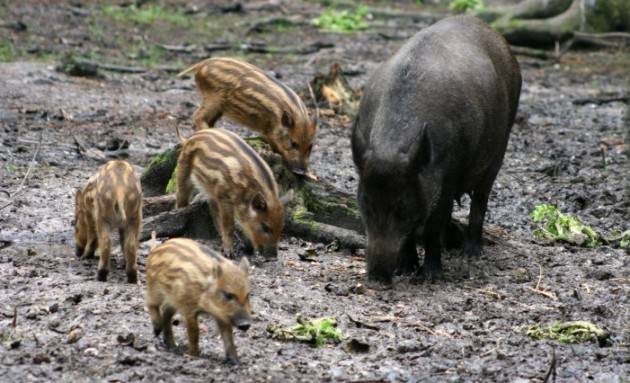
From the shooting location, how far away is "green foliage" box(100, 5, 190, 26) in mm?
18922

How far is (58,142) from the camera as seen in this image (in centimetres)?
1100

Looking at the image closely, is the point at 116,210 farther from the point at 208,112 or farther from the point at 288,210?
the point at 208,112

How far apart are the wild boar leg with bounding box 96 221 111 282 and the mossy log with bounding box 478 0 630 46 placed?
11.8 m

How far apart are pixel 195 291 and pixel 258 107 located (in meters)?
3.34

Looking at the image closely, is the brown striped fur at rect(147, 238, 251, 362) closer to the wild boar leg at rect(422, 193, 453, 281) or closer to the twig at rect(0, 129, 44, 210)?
the wild boar leg at rect(422, 193, 453, 281)

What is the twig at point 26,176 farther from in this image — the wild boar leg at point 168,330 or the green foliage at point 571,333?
the green foliage at point 571,333

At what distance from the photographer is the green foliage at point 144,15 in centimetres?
1892

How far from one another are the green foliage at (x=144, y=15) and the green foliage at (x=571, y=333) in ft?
43.5

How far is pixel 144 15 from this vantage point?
1931cm

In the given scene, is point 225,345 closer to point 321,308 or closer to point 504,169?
point 321,308

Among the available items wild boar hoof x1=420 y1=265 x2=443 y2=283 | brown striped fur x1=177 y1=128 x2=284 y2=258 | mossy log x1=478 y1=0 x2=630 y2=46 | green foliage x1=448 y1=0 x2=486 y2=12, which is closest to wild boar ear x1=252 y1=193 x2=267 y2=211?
brown striped fur x1=177 y1=128 x2=284 y2=258

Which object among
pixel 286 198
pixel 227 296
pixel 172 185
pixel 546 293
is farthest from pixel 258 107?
pixel 227 296

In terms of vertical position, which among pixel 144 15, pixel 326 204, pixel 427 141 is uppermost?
pixel 427 141

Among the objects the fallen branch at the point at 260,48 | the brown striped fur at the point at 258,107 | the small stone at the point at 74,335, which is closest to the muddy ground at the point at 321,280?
the small stone at the point at 74,335
